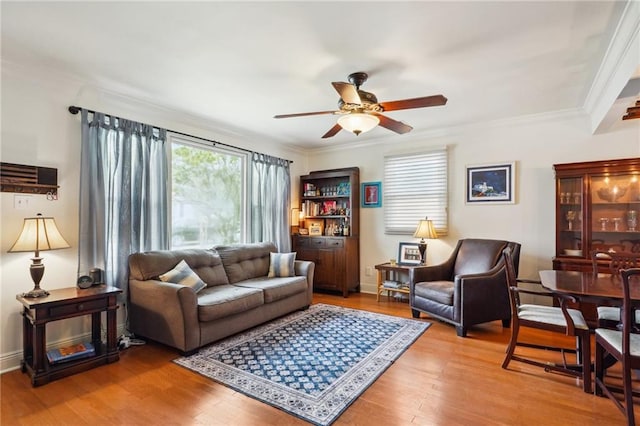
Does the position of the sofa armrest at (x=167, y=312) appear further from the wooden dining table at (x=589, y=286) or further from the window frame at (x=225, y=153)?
the wooden dining table at (x=589, y=286)

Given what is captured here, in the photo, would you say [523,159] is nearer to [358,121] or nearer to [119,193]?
[358,121]

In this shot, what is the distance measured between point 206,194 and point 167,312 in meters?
1.90

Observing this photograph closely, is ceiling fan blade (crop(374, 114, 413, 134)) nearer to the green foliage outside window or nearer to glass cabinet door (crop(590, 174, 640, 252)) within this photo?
glass cabinet door (crop(590, 174, 640, 252))

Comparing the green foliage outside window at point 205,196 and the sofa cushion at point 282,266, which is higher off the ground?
the green foliage outside window at point 205,196

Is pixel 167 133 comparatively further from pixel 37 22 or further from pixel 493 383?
pixel 493 383

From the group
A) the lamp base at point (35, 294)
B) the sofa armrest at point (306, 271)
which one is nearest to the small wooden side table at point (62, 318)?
the lamp base at point (35, 294)

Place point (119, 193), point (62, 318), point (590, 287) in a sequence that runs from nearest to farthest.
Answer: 1. point (590, 287)
2. point (62, 318)
3. point (119, 193)

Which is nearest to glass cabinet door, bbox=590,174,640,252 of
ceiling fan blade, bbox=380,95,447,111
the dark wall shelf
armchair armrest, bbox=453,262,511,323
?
armchair armrest, bbox=453,262,511,323

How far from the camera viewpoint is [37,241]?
261 cm

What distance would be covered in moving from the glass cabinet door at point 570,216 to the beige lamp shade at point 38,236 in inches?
199

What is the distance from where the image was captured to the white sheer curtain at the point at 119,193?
3098 mm

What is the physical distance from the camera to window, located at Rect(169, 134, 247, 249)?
411 centimetres

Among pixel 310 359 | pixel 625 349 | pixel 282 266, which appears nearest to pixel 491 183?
pixel 625 349

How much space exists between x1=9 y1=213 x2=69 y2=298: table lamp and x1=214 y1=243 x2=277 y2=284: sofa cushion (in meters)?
1.71
